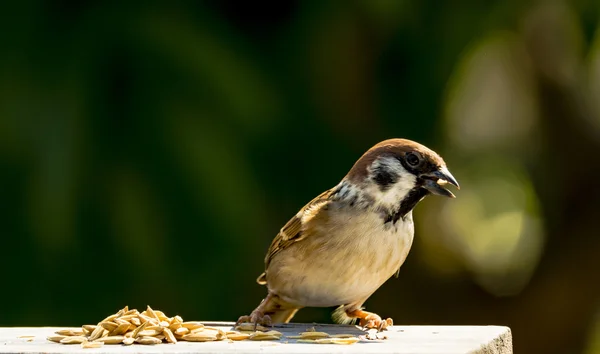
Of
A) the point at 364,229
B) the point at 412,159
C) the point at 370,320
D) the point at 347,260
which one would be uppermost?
the point at 412,159

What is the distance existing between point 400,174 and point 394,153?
0.07 metres

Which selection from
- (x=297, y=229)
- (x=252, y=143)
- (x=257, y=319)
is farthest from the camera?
(x=252, y=143)

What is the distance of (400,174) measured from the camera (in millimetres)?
3611

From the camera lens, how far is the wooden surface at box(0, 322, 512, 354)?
9.50ft

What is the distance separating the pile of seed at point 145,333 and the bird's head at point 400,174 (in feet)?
2.06

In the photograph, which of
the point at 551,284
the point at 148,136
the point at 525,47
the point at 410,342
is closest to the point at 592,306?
the point at 551,284

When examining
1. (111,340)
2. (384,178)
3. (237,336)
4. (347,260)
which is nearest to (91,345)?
(111,340)

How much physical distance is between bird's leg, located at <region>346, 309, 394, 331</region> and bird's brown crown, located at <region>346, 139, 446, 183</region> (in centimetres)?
47

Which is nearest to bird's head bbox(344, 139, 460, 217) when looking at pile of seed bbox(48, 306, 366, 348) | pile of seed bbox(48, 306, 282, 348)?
pile of seed bbox(48, 306, 366, 348)

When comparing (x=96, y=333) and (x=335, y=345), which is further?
(x=96, y=333)

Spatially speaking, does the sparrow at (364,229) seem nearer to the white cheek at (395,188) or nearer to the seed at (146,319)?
the white cheek at (395,188)

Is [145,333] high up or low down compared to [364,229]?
down

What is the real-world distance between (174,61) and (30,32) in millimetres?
825

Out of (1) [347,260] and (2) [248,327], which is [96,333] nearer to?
(2) [248,327]
